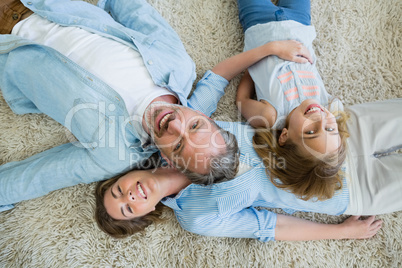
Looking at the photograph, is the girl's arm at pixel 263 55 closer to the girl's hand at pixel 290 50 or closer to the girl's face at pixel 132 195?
the girl's hand at pixel 290 50

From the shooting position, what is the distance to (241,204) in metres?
1.07

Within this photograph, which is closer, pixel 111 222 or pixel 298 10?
pixel 111 222

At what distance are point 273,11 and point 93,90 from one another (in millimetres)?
726

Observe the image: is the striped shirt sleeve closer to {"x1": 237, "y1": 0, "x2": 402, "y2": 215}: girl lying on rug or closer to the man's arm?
{"x1": 237, "y1": 0, "x2": 402, "y2": 215}: girl lying on rug

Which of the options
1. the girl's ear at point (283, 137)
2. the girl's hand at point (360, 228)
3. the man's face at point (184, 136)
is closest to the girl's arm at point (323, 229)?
the girl's hand at point (360, 228)

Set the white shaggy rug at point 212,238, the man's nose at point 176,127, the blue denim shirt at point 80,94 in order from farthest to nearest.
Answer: the white shaggy rug at point 212,238
the blue denim shirt at point 80,94
the man's nose at point 176,127

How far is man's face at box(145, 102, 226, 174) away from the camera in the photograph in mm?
907

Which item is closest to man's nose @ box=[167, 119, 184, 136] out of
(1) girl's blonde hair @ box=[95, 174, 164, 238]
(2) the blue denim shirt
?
(2) the blue denim shirt

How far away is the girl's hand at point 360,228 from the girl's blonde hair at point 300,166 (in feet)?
0.59

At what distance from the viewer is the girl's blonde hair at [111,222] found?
3.53ft

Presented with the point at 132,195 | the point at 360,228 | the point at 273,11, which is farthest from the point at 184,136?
the point at 360,228

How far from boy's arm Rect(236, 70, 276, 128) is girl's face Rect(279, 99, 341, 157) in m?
0.11

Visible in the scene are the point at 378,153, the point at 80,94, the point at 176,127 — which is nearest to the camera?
the point at 176,127

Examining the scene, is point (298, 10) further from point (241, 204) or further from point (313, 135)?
point (241, 204)
